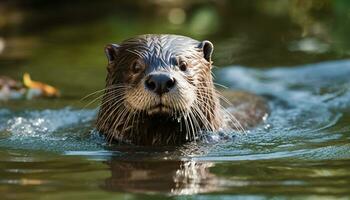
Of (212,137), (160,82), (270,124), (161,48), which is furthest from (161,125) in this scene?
(270,124)

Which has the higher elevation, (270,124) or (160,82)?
(160,82)

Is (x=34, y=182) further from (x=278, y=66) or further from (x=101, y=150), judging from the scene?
(x=278, y=66)

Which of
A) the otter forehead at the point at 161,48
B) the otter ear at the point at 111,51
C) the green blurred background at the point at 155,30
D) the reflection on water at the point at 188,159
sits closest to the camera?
the reflection on water at the point at 188,159

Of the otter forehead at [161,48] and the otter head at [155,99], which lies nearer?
the otter head at [155,99]

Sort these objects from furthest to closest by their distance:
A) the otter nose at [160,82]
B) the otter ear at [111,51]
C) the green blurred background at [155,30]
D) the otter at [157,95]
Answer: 1. the green blurred background at [155,30]
2. the otter ear at [111,51]
3. the otter at [157,95]
4. the otter nose at [160,82]

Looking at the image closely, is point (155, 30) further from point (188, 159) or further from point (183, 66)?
point (188, 159)

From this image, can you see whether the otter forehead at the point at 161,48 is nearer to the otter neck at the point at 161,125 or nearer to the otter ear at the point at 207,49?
the otter ear at the point at 207,49

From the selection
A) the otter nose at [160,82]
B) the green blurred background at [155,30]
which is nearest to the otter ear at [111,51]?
the otter nose at [160,82]

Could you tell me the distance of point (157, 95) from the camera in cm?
472

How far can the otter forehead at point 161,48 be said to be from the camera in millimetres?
5086

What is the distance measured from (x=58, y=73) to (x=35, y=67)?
1.38 ft

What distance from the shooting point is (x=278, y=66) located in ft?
29.8

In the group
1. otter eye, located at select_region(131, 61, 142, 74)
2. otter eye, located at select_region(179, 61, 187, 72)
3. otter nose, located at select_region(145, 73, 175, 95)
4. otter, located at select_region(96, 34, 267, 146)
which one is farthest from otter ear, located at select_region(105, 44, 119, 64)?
otter nose, located at select_region(145, 73, 175, 95)

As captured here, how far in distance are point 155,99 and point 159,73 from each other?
145mm
